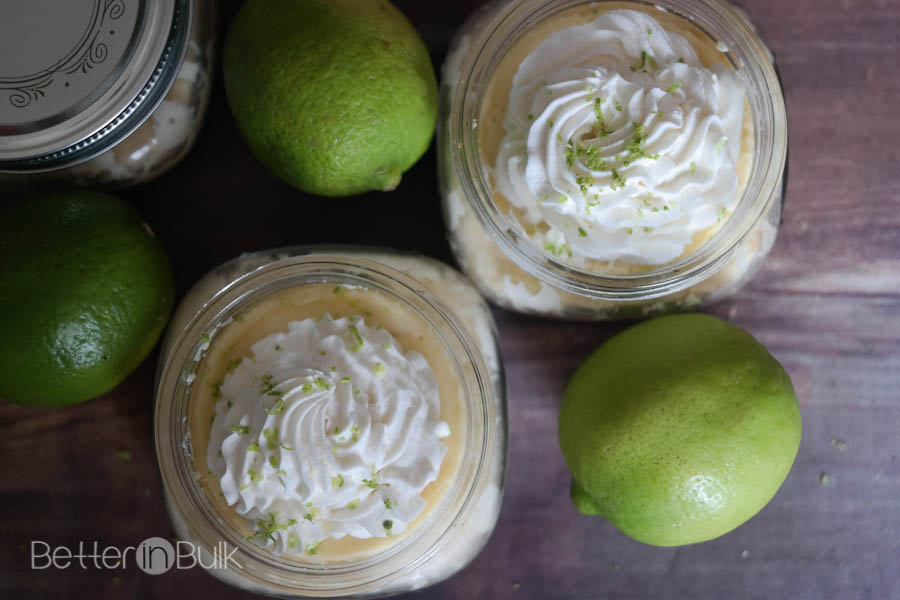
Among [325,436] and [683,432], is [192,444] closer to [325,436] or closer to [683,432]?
[325,436]

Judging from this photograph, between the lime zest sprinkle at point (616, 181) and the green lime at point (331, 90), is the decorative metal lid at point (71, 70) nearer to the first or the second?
the green lime at point (331, 90)

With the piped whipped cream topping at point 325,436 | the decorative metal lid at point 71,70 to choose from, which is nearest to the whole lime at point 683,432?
the piped whipped cream topping at point 325,436

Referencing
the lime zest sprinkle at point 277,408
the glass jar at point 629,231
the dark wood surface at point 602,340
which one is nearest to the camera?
the lime zest sprinkle at point 277,408

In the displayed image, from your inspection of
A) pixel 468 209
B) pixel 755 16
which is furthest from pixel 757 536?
pixel 755 16

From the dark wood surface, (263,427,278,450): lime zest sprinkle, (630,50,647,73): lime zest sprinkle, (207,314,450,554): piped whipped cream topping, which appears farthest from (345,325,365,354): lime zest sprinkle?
(630,50,647,73): lime zest sprinkle

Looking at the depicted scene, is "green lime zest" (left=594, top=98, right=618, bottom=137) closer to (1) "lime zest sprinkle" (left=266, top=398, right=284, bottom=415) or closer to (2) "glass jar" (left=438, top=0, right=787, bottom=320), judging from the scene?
(2) "glass jar" (left=438, top=0, right=787, bottom=320)
